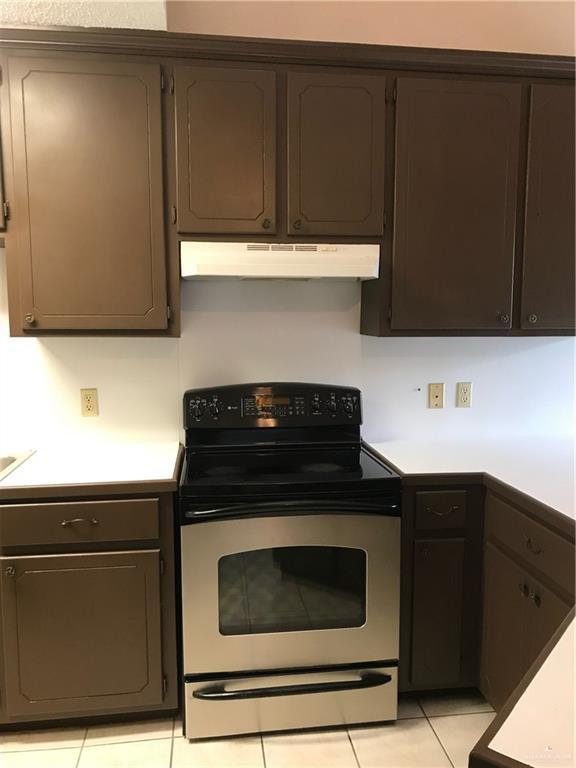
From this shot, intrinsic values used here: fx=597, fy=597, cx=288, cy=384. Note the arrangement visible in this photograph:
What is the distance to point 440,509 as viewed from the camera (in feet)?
6.89

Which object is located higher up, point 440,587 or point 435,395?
point 435,395

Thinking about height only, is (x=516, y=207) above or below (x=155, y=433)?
above

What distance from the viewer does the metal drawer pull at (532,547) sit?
1763 mm

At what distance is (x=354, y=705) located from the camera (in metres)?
2.10

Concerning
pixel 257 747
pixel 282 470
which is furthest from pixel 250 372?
pixel 257 747

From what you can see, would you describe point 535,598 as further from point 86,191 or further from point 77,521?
point 86,191

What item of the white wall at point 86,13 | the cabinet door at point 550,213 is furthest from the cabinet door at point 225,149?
the cabinet door at point 550,213

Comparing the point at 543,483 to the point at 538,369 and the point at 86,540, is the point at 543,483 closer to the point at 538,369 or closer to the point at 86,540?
the point at 538,369

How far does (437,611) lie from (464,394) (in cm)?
97

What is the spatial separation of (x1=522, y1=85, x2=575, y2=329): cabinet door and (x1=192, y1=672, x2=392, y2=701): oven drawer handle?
4.75 ft

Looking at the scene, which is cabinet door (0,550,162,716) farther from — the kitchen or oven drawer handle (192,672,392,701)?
oven drawer handle (192,672,392,701)

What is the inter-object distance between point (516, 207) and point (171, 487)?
65.6 inches

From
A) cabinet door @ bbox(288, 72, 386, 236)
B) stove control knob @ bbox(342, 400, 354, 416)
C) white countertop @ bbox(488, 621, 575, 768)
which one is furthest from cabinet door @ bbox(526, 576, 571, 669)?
cabinet door @ bbox(288, 72, 386, 236)

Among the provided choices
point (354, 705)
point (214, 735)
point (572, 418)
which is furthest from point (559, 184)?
point (214, 735)
